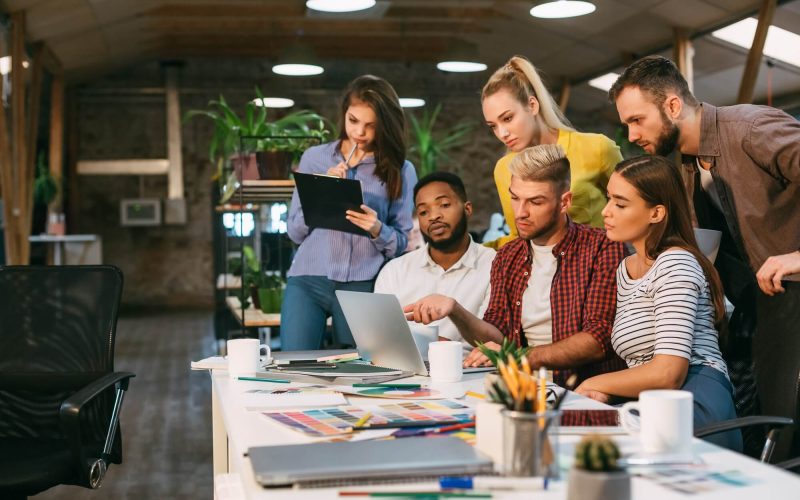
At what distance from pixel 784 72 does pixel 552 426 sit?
359 inches

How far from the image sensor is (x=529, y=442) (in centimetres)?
133

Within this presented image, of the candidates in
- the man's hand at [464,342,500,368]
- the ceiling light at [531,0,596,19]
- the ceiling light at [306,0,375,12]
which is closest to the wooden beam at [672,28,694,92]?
the ceiling light at [531,0,596,19]

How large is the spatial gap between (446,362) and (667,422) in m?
0.73

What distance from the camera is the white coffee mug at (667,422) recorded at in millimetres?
1447

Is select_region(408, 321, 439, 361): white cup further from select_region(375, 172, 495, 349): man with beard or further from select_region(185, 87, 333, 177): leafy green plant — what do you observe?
select_region(185, 87, 333, 177): leafy green plant

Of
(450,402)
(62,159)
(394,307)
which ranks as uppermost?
(62,159)

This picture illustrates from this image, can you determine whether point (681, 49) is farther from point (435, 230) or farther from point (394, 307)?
point (394, 307)

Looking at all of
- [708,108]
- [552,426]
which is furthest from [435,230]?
[552,426]

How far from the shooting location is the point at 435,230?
10.1 ft

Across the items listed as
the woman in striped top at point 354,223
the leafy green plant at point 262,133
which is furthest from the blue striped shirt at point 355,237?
the leafy green plant at point 262,133

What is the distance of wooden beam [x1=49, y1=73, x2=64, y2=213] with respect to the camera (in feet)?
39.2

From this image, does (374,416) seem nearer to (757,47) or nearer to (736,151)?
(736,151)

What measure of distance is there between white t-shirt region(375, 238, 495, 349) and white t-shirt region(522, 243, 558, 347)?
325 mm

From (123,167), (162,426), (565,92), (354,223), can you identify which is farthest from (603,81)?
(354,223)
